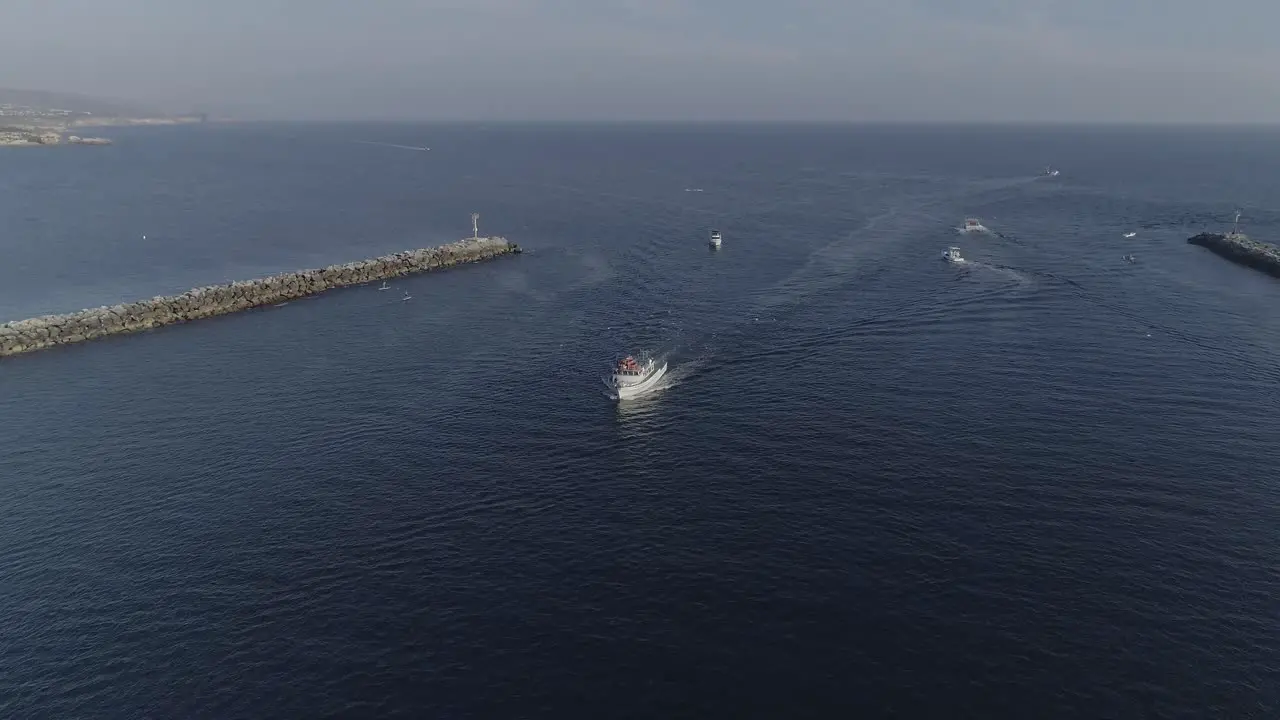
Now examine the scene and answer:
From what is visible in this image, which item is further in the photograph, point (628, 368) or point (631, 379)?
point (628, 368)

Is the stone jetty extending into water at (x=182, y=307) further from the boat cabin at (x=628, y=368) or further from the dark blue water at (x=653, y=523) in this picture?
the boat cabin at (x=628, y=368)

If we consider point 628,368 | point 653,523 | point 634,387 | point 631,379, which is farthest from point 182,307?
point 653,523

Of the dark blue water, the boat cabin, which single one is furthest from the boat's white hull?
the dark blue water

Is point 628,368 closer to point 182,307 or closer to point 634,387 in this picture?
point 634,387

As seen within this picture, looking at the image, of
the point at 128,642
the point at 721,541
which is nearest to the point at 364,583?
the point at 128,642

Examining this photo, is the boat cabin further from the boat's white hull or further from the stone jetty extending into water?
the stone jetty extending into water

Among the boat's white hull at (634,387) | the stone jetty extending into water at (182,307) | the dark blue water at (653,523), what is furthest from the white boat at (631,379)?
the stone jetty extending into water at (182,307)

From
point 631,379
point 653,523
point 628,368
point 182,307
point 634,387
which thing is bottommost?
point 653,523
